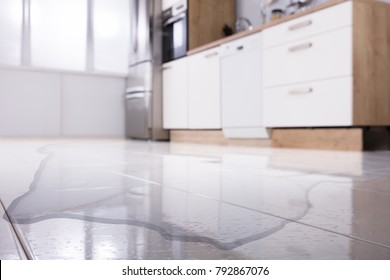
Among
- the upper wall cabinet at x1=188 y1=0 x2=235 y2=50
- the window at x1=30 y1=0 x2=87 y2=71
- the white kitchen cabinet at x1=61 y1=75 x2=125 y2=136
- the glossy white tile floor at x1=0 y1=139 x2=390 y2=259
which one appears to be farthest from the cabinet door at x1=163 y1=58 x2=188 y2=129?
the glossy white tile floor at x1=0 y1=139 x2=390 y2=259

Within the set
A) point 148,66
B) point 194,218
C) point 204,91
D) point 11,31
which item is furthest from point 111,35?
point 194,218

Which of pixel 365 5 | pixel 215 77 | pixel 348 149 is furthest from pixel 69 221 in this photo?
pixel 215 77

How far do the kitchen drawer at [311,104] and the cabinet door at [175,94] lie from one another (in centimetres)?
127

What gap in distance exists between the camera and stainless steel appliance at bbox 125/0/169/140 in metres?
4.32

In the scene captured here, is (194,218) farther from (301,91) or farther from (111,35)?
(111,35)

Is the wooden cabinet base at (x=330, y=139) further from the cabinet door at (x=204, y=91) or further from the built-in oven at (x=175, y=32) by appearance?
the built-in oven at (x=175, y=32)

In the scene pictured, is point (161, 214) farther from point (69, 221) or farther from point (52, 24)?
point (52, 24)

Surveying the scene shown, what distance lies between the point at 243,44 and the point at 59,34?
2.55 metres

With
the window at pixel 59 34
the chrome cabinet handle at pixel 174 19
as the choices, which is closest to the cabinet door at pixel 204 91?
the chrome cabinet handle at pixel 174 19

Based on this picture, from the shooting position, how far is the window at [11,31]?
445 cm

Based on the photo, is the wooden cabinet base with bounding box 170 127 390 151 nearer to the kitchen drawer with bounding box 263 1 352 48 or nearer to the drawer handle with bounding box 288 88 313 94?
the drawer handle with bounding box 288 88 313 94

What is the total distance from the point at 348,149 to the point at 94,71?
3.37 meters

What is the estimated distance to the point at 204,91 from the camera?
3.64 metres

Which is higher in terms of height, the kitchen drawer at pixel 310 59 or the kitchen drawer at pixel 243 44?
the kitchen drawer at pixel 243 44
